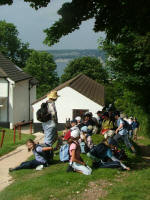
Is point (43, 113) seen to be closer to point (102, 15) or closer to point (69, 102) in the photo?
point (102, 15)

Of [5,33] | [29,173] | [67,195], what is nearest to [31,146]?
[29,173]

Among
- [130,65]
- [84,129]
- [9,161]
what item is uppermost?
[130,65]

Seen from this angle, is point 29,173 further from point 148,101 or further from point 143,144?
point 148,101

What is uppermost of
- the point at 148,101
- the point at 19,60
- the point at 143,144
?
the point at 19,60

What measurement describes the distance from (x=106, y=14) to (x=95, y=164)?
4982mm

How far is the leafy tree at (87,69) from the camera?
57.6 meters

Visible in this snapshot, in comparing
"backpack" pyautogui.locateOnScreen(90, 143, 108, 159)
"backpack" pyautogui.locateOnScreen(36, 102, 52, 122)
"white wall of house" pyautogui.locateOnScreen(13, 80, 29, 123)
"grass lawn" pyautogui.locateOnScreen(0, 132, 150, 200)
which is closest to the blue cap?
→ "backpack" pyautogui.locateOnScreen(36, 102, 52, 122)

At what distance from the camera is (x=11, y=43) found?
54.2m

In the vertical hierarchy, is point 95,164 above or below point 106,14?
below

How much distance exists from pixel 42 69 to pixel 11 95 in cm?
2824

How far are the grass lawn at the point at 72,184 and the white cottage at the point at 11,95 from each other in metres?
21.0

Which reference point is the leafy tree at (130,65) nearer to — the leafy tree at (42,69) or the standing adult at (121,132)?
the standing adult at (121,132)

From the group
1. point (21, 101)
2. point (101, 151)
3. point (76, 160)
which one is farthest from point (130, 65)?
point (21, 101)

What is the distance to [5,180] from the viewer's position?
9.05 meters
